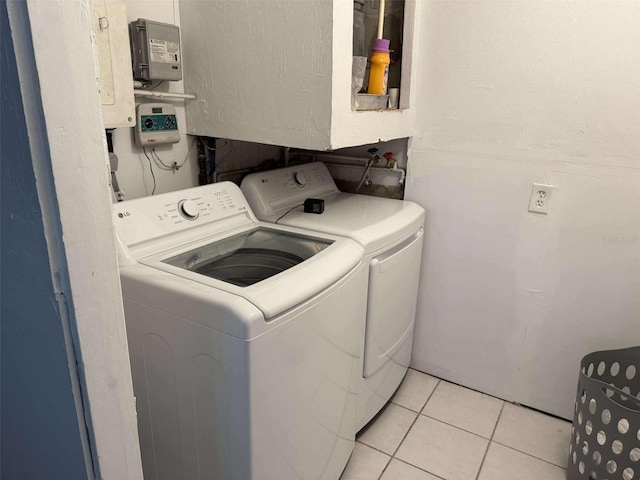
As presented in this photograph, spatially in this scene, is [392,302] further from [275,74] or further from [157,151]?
[157,151]

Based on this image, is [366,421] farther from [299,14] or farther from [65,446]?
[299,14]

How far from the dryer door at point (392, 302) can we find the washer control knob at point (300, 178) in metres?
0.53

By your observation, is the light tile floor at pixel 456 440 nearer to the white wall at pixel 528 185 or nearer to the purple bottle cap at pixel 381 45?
the white wall at pixel 528 185

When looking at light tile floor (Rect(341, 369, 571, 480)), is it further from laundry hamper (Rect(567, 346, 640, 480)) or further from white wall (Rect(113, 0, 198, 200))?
white wall (Rect(113, 0, 198, 200))

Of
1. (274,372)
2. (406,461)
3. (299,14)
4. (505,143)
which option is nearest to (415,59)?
(505,143)

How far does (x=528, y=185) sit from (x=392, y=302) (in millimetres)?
725

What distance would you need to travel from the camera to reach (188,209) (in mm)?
1484

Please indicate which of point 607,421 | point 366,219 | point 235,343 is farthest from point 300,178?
point 607,421

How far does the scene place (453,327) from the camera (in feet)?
7.00

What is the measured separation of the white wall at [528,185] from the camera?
5.37ft

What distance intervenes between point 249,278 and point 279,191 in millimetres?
611

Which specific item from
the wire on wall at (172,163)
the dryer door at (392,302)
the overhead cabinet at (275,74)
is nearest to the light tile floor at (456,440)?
the dryer door at (392,302)

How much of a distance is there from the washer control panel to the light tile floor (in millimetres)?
1040

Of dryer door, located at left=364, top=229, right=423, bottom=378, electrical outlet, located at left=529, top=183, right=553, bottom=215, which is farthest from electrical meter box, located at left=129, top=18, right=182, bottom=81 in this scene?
electrical outlet, located at left=529, top=183, right=553, bottom=215
